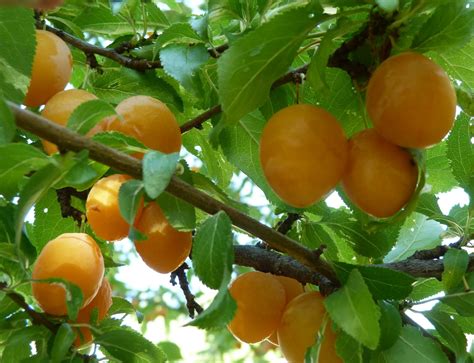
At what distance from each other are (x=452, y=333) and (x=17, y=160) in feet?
2.62

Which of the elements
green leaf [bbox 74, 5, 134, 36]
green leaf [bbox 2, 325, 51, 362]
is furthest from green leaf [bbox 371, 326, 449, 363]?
green leaf [bbox 74, 5, 134, 36]

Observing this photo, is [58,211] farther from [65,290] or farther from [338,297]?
[338,297]

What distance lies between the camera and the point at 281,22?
0.92 meters

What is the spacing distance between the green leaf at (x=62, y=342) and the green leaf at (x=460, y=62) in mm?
751

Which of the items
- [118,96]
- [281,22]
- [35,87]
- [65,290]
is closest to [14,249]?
[65,290]

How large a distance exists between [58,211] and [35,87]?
0.36 metres

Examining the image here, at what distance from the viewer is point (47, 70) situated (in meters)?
1.09

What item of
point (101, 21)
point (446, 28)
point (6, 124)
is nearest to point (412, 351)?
point (446, 28)

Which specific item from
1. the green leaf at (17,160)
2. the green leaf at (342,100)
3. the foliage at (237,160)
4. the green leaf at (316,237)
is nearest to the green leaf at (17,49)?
the foliage at (237,160)

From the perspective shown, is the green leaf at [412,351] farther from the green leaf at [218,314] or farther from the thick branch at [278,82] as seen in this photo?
the thick branch at [278,82]

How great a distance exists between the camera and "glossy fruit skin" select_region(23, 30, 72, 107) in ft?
3.57

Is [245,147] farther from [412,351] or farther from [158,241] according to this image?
[412,351]

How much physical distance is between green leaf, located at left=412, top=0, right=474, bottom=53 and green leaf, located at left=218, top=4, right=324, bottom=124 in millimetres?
160

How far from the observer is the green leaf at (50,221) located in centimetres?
137
